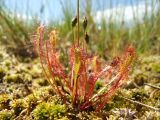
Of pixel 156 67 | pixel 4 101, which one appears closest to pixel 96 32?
pixel 156 67

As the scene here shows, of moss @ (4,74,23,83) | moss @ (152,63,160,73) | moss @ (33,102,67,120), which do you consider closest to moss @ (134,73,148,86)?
moss @ (152,63,160,73)

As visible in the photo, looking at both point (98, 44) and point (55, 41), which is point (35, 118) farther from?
point (98, 44)

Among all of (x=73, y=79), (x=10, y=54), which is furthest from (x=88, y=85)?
(x=10, y=54)

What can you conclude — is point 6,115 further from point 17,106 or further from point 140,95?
point 140,95

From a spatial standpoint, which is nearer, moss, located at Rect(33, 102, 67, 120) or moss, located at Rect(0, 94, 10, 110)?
moss, located at Rect(33, 102, 67, 120)

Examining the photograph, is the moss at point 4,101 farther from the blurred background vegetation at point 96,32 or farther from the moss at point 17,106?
the blurred background vegetation at point 96,32

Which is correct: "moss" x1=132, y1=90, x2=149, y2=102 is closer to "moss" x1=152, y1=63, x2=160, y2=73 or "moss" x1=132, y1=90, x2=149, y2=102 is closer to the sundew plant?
the sundew plant
